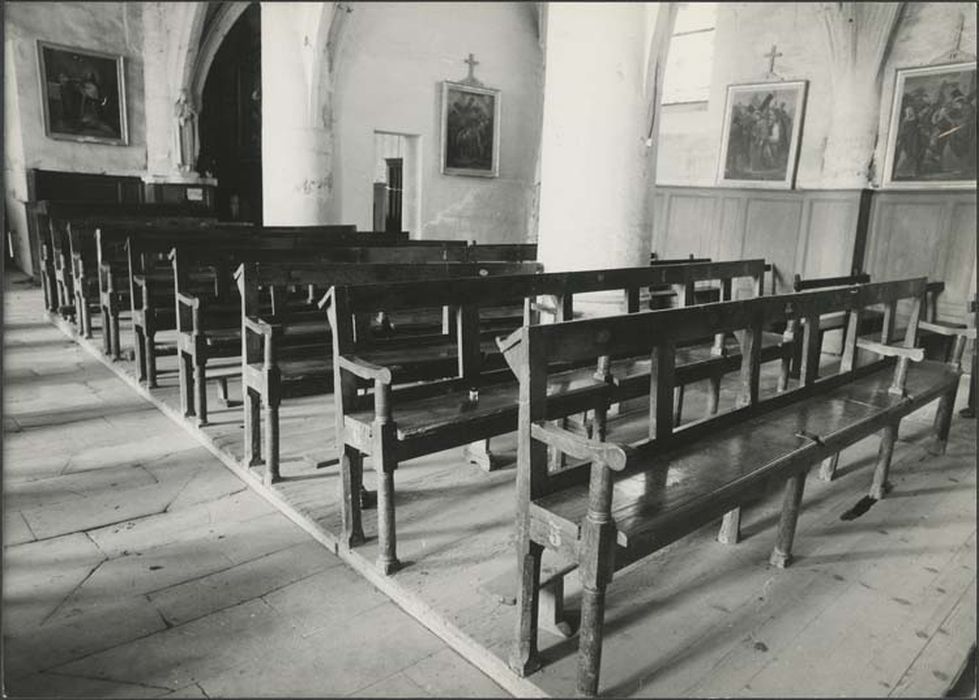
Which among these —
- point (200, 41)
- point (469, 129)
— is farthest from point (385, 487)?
point (200, 41)

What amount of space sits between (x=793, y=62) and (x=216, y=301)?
333 inches

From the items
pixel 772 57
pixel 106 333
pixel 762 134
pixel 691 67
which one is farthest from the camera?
pixel 691 67

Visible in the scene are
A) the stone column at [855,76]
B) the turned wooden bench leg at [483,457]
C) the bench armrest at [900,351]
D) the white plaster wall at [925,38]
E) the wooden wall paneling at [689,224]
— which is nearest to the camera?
the bench armrest at [900,351]

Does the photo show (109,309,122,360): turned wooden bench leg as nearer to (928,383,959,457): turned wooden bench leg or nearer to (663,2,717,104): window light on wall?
(928,383,959,457): turned wooden bench leg

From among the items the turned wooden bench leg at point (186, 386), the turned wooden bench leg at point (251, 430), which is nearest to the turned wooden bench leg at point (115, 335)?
the turned wooden bench leg at point (186, 386)

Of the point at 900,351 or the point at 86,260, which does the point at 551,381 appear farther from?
the point at 86,260

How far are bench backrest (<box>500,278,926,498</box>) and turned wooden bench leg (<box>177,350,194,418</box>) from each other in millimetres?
2605

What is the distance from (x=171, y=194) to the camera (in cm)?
1375

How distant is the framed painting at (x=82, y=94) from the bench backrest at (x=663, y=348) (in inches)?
506

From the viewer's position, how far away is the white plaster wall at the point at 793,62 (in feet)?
27.8

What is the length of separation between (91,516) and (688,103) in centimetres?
1008

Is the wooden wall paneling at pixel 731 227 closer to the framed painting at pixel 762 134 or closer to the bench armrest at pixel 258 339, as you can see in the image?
the framed painting at pixel 762 134

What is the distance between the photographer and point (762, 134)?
10086 mm

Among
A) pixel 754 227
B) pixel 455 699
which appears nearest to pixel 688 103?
pixel 754 227
